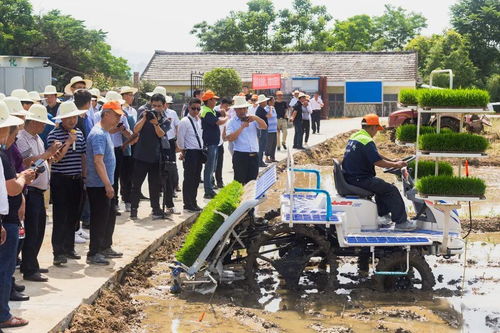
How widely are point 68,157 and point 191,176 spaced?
14.4 feet

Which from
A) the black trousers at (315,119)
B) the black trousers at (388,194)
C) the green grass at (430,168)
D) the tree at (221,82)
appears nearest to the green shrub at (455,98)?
the black trousers at (388,194)

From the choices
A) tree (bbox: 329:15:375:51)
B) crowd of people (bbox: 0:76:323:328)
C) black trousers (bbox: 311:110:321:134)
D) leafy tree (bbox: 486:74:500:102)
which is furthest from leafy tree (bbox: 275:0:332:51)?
crowd of people (bbox: 0:76:323:328)

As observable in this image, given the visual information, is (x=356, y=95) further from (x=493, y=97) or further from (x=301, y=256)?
(x=301, y=256)

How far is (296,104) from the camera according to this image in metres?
26.5

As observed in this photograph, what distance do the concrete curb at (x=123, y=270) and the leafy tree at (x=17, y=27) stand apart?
101ft

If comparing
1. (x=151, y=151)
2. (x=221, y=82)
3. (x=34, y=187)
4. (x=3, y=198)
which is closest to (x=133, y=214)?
(x=151, y=151)

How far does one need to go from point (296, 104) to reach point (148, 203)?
11.8m

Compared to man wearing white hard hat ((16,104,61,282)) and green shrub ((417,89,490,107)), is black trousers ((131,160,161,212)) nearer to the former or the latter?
man wearing white hard hat ((16,104,61,282))

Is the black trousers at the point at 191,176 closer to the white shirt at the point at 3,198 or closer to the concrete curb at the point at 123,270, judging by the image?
the concrete curb at the point at 123,270

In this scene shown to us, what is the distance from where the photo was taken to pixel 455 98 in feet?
33.9

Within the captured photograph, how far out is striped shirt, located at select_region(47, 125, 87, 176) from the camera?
34.0ft

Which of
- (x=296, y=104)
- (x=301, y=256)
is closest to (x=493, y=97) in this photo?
(x=296, y=104)

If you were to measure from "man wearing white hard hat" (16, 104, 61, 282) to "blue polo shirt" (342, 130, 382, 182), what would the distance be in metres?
3.50

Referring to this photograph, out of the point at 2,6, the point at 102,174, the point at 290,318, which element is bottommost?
the point at 290,318
